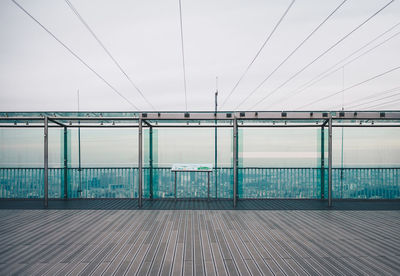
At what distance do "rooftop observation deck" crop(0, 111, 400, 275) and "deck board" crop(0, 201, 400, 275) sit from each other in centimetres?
2

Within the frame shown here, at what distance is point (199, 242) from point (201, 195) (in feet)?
10.1

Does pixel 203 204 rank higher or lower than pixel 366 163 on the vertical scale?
lower

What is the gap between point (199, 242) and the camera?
3.43m

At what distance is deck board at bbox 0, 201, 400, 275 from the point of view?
2668 mm

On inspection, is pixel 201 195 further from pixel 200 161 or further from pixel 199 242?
pixel 199 242
